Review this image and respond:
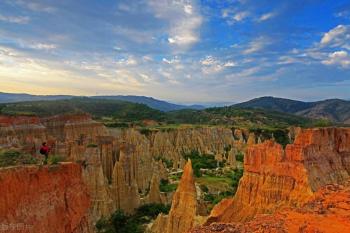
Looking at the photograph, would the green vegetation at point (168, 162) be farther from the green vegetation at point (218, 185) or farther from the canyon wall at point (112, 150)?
the green vegetation at point (218, 185)

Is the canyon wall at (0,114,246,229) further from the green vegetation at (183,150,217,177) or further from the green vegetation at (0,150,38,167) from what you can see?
the green vegetation at (0,150,38,167)

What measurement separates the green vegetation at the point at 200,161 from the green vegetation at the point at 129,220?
24.8 meters

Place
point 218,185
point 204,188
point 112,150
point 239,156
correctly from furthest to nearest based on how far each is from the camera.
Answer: point 239,156 → point 218,185 → point 204,188 → point 112,150

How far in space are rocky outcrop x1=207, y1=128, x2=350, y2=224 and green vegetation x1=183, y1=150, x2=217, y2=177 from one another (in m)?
32.3

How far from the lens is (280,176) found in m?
26.1

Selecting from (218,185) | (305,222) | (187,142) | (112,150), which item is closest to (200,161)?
(187,142)

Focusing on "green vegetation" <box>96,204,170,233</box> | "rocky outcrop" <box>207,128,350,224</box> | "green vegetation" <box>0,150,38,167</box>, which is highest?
"green vegetation" <box>0,150,38,167</box>

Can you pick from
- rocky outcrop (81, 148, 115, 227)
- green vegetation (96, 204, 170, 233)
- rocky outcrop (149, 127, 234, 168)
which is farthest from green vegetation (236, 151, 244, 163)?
rocky outcrop (81, 148, 115, 227)

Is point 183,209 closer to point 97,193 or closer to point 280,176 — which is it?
point 280,176

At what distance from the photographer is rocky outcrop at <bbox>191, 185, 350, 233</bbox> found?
11289 mm

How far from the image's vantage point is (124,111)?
134375 mm

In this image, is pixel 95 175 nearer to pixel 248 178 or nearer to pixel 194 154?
pixel 248 178

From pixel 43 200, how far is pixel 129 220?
19060mm

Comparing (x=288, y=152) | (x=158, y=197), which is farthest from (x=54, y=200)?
(x=158, y=197)
